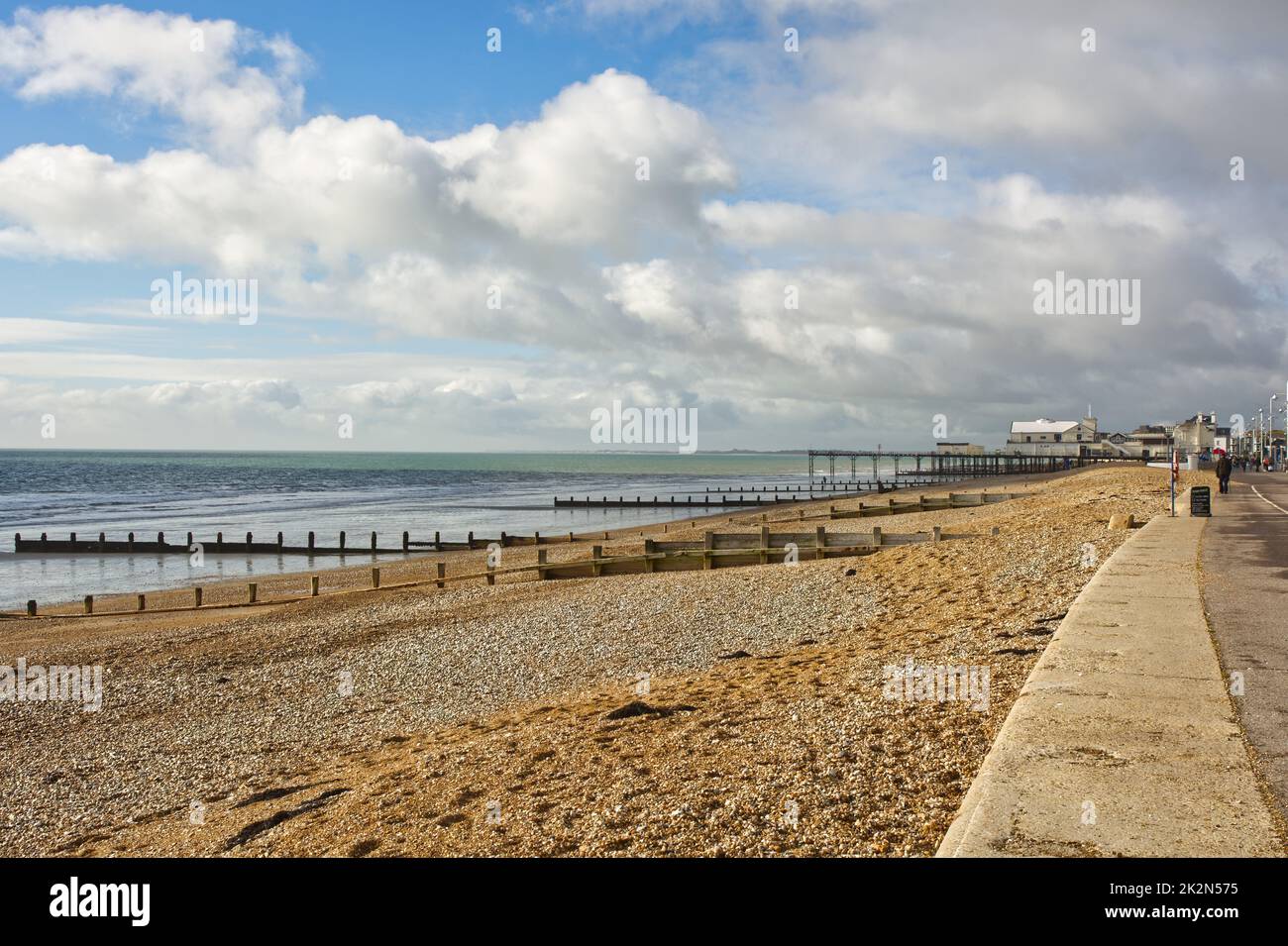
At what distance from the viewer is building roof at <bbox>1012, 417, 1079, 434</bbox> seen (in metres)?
156

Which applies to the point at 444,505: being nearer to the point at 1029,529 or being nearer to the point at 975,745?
the point at 1029,529

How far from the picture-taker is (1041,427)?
522ft

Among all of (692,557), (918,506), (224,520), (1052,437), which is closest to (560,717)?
(692,557)

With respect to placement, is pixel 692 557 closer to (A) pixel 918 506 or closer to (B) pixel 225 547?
(A) pixel 918 506

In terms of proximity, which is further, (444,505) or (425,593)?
(444,505)

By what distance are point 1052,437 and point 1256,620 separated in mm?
159759

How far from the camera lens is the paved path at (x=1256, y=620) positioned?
5.90 m

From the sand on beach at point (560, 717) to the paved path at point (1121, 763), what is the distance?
58 cm

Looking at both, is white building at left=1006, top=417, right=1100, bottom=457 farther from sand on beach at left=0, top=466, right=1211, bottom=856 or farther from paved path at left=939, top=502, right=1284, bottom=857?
paved path at left=939, top=502, right=1284, bottom=857

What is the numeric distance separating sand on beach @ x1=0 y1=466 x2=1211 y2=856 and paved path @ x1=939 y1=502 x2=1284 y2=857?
1.89ft

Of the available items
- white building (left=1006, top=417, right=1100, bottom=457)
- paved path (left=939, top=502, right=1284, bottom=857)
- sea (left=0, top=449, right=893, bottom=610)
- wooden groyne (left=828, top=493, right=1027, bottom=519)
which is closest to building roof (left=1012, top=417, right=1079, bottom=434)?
white building (left=1006, top=417, right=1100, bottom=457)

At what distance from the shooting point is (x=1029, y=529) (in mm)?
21719
